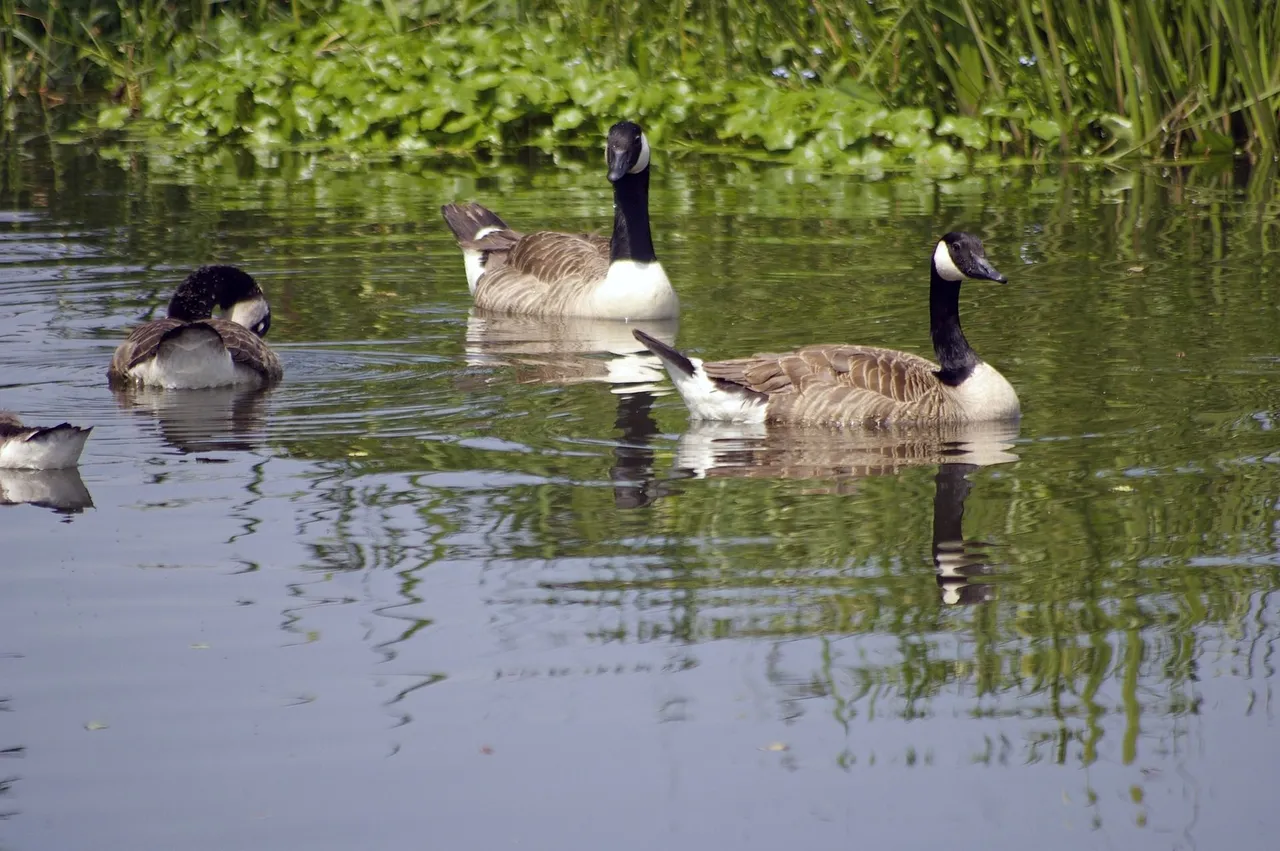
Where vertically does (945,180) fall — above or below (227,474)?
above

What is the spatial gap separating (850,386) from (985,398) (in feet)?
2.13

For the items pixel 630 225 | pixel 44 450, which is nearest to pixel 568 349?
pixel 630 225

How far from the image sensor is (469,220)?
14578 millimetres

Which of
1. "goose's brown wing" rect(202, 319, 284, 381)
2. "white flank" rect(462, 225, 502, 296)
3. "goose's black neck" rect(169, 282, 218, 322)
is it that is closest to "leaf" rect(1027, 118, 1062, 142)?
"white flank" rect(462, 225, 502, 296)

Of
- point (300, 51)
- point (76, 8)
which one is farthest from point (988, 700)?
point (76, 8)

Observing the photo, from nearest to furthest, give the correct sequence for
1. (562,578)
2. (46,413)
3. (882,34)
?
(562,578), (46,413), (882,34)

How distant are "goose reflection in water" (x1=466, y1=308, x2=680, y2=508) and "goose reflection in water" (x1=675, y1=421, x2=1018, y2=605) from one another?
0.27m

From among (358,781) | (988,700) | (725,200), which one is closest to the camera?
(358,781)

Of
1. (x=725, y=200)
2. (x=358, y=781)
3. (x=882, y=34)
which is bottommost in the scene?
(x=358, y=781)

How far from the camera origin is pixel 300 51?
21.6m

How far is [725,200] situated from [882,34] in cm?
292

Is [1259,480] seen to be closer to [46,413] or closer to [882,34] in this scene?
[46,413]

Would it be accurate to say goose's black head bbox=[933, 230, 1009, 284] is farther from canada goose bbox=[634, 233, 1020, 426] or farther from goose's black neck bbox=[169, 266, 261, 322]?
goose's black neck bbox=[169, 266, 261, 322]

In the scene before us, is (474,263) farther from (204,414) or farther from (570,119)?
(570,119)
